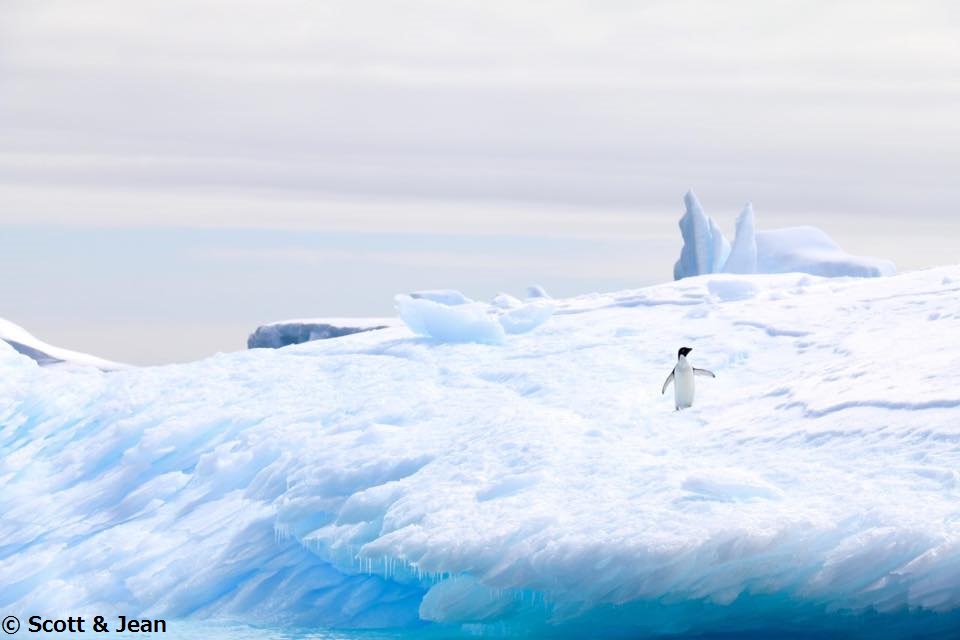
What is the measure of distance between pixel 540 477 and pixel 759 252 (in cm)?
2918

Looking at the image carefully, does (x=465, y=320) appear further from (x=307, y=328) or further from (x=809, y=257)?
(x=307, y=328)

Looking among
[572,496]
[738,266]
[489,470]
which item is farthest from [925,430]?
[738,266]

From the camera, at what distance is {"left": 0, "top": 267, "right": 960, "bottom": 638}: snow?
917cm

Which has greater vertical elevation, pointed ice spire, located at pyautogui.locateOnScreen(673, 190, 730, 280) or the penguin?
pointed ice spire, located at pyautogui.locateOnScreen(673, 190, 730, 280)

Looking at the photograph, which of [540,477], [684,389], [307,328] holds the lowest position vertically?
[540,477]

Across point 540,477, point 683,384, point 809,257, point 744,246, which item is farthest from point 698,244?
point 540,477

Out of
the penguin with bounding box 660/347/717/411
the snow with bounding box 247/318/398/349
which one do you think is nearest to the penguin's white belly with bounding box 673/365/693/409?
the penguin with bounding box 660/347/717/411

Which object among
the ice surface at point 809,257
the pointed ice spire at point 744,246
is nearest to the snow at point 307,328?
the ice surface at point 809,257

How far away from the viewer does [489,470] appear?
11.4 metres

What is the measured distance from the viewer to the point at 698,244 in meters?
37.9

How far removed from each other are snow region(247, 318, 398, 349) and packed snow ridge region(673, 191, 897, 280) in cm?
1077

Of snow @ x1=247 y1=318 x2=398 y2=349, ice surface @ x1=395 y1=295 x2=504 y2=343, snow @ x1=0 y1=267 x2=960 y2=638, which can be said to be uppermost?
snow @ x1=247 y1=318 x2=398 y2=349

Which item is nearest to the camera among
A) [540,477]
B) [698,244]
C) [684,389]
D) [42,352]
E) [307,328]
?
[540,477]

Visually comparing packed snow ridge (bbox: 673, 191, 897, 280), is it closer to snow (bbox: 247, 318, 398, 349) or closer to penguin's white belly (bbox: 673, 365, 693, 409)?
snow (bbox: 247, 318, 398, 349)
